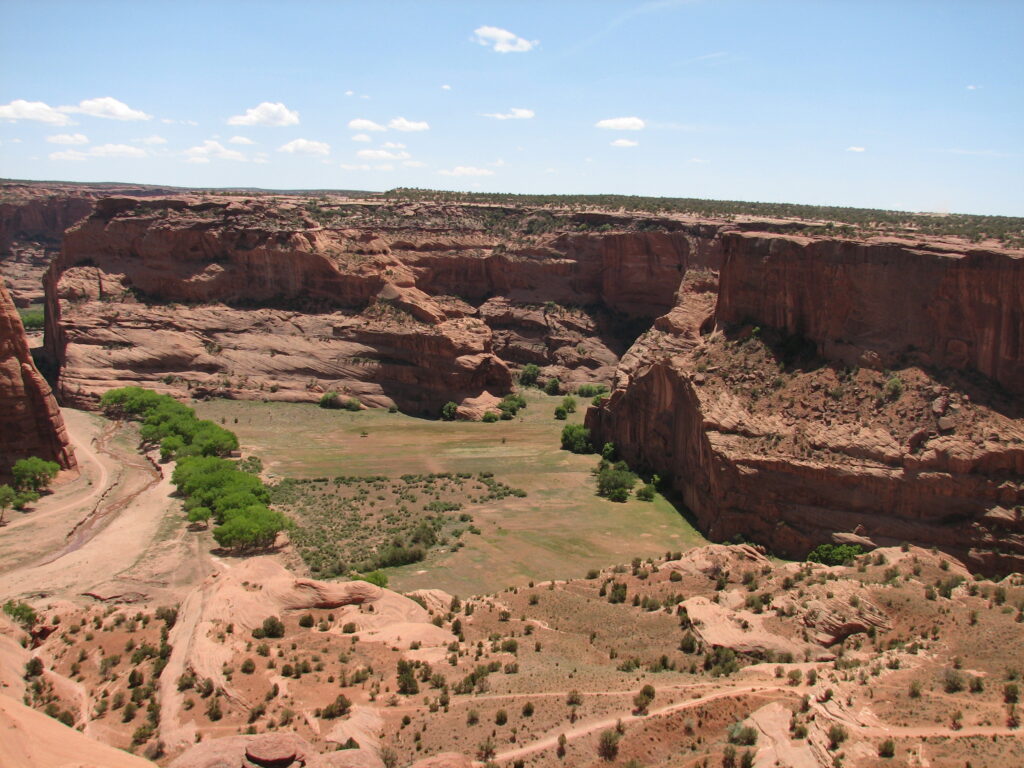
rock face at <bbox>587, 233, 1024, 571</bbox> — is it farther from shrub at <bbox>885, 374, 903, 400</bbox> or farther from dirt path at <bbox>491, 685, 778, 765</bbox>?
dirt path at <bbox>491, 685, 778, 765</bbox>

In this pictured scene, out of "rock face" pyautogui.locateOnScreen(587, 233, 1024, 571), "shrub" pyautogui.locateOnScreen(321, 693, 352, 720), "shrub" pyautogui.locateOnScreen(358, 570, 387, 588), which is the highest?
"rock face" pyautogui.locateOnScreen(587, 233, 1024, 571)

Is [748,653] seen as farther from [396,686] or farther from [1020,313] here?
[1020,313]

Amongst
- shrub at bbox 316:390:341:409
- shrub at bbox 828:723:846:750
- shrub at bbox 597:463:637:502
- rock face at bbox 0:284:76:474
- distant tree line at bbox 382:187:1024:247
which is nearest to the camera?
shrub at bbox 828:723:846:750

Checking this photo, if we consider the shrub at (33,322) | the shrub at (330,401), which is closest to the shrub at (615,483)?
the shrub at (330,401)

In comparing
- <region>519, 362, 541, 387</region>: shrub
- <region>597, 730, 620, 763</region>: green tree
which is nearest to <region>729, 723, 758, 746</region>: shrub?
<region>597, 730, 620, 763</region>: green tree

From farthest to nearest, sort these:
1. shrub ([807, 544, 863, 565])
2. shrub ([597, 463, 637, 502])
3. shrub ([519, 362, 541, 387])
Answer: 1. shrub ([519, 362, 541, 387])
2. shrub ([597, 463, 637, 502])
3. shrub ([807, 544, 863, 565])

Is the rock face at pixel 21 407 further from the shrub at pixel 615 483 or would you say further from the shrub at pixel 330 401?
the shrub at pixel 615 483

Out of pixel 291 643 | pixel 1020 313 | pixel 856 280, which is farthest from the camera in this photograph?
pixel 856 280

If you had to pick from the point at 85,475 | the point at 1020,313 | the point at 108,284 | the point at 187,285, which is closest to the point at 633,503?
the point at 1020,313
